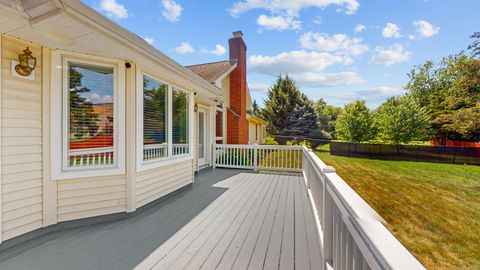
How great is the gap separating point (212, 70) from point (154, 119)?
6999 mm

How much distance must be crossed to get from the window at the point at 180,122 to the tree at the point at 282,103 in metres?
21.5

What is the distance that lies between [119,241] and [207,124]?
17.8 feet

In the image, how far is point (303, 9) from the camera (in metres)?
10.8

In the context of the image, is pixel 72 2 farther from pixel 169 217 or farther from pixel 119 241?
pixel 169 217

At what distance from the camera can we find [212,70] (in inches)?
414

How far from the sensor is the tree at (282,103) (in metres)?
26.1

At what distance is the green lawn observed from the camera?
3164 mm

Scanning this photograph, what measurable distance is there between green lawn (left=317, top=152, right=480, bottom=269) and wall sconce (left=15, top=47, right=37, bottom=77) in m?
3.95

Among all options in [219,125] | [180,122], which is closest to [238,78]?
[219,125]

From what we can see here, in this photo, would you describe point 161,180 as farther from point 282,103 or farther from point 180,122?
point 282,103

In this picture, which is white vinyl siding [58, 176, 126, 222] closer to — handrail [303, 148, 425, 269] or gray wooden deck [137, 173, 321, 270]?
gray wooden deck [137, 173, 321, 270]

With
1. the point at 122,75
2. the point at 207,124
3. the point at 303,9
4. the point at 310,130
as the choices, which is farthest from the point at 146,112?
the point at 310,130

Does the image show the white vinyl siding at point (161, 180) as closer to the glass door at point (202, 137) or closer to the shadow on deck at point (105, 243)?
the shadow on deck at point (105, 243)

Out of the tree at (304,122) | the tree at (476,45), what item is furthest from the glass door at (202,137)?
the tree at (304,122)
